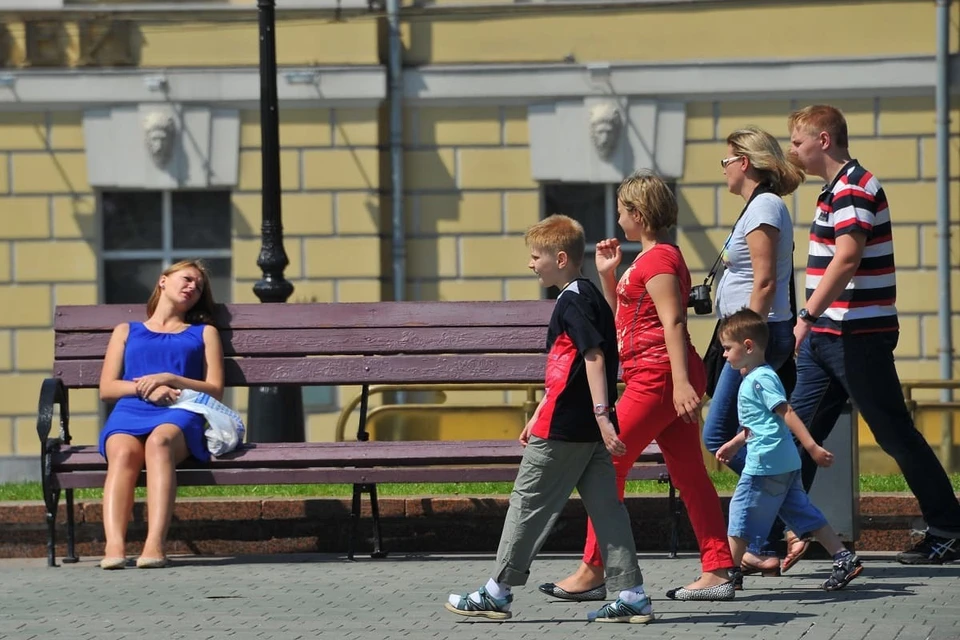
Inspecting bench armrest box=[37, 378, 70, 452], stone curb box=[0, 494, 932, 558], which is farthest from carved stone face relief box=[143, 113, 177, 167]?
stone curb box=[0, 494, 932, 558]

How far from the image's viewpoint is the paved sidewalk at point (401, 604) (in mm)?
5859

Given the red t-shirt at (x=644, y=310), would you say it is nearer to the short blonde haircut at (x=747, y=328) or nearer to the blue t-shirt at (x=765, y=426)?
the short blonde haircut at (x=747, y=328)

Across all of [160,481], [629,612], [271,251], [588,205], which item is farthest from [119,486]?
[588,205]

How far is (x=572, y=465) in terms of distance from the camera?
6.07m

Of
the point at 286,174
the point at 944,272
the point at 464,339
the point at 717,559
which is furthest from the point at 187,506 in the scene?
the point at 944,272

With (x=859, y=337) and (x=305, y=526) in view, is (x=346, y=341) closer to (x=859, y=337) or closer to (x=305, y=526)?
(x=305, y=526)

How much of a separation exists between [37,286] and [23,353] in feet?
2.06

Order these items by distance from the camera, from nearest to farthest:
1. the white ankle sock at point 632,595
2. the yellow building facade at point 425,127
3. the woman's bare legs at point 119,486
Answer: the white ankle sock at point 632,595 < the woman's bare legs at point 119,486 < the yellow building facade at point 425,127

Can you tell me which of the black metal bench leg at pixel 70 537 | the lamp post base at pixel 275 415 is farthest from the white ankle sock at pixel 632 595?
the lamp post base at pixel 275 415

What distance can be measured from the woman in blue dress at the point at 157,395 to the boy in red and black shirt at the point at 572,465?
1945 mm

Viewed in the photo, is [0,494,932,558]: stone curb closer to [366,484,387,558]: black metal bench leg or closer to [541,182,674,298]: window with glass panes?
[366,484,387,558]: black metal bench leg

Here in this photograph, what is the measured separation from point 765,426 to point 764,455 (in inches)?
4.3

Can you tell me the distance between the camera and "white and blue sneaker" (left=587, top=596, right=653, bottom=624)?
5.97 metres

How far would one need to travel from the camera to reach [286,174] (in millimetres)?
16188
